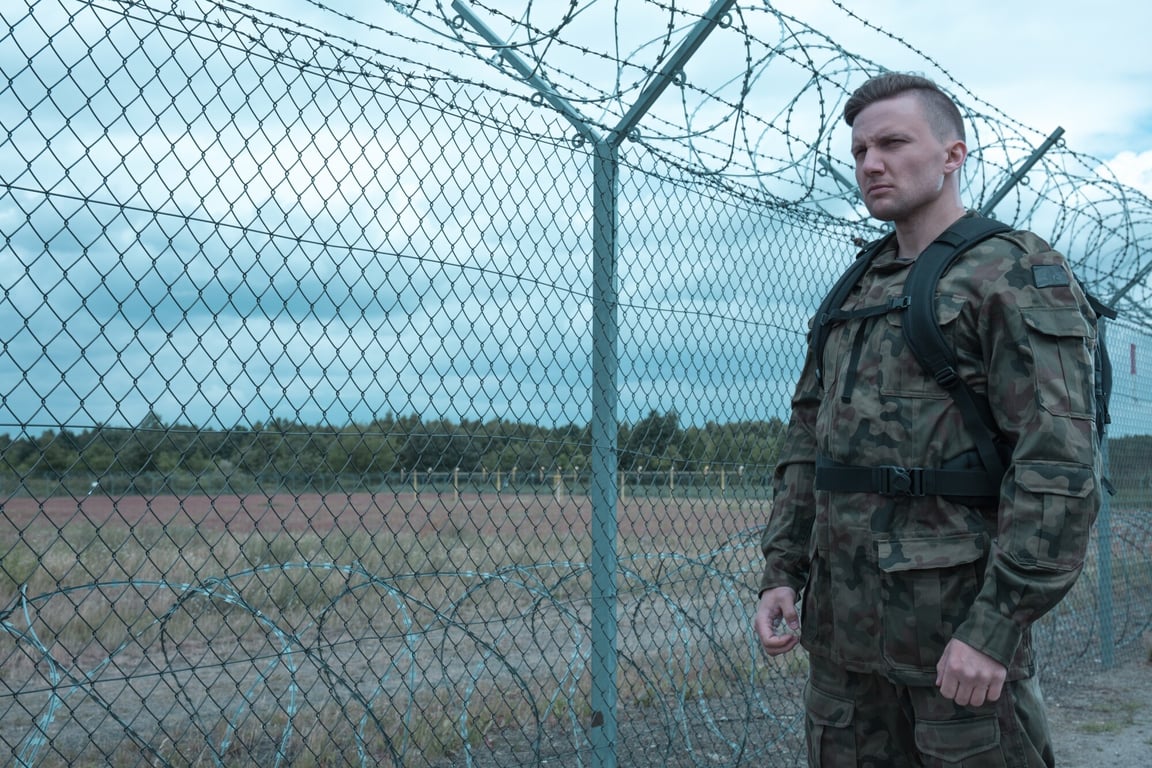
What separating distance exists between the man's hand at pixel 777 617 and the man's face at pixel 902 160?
0.87 metres

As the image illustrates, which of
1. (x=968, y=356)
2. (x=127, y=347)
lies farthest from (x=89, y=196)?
(x=968, y=356)

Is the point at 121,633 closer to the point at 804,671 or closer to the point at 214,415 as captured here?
the point at 804,671

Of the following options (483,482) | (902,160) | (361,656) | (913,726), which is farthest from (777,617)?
(361,656)

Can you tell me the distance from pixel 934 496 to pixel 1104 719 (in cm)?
452

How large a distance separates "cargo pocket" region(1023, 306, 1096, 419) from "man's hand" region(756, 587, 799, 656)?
0.76 m

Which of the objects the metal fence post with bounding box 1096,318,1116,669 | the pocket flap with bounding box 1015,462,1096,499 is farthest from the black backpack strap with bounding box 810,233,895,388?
the metal fence post with bounding box 1096,318,1116,669

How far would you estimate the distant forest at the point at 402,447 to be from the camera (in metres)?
2.76

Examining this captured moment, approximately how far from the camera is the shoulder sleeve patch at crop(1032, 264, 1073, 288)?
6.46ft

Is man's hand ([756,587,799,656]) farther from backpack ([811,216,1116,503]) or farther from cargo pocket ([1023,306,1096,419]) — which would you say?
cargo pocket ([1023,306,1096,419])

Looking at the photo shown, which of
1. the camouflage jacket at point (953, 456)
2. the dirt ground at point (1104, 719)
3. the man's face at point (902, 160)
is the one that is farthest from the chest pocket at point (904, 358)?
the dirt ground at point (1104, 719)

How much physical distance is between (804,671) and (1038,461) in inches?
189

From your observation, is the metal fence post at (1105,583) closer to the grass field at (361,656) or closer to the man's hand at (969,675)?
the grass field at (361,656)

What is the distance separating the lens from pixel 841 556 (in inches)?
86.3

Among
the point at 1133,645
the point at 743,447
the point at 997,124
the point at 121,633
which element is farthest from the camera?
the point at 121,633
